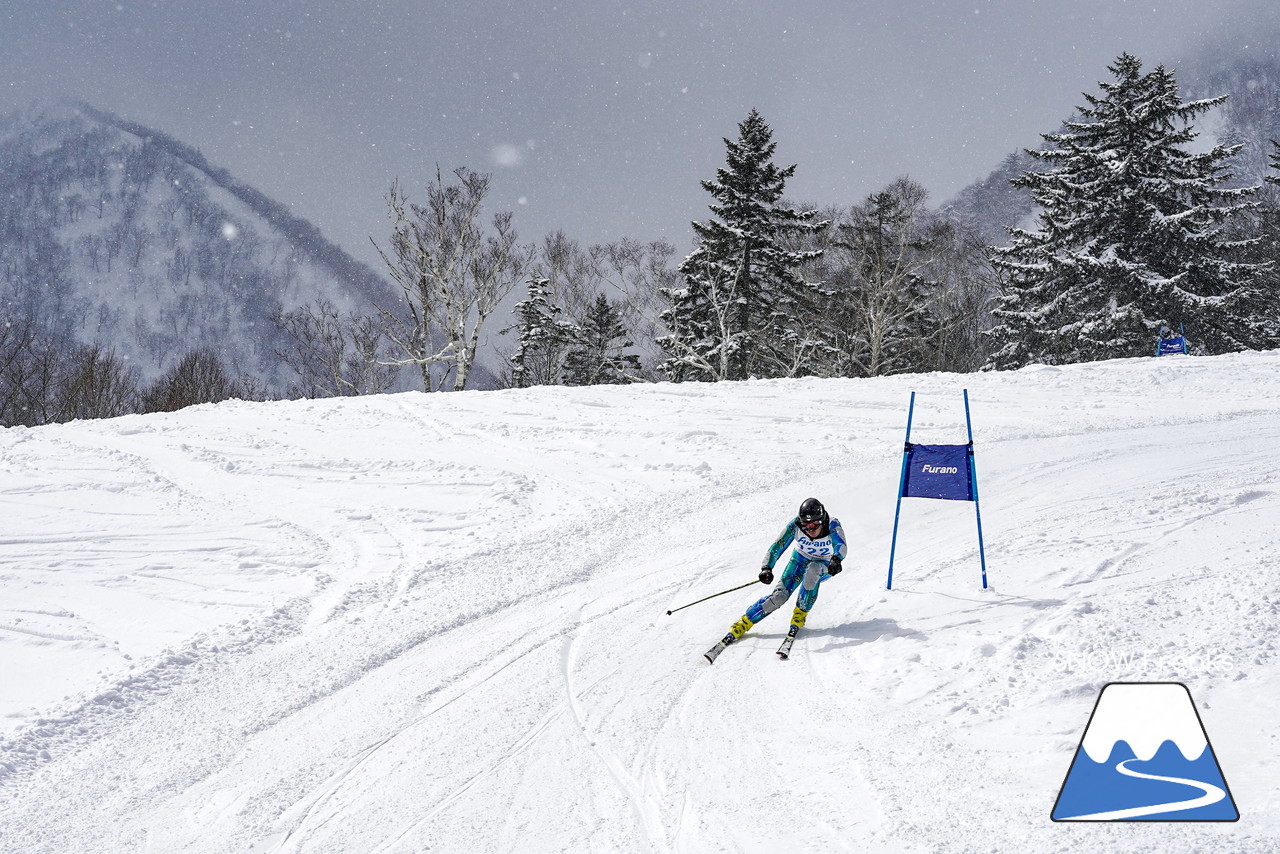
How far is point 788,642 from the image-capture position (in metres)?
6.00

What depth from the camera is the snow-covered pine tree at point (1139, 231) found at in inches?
938

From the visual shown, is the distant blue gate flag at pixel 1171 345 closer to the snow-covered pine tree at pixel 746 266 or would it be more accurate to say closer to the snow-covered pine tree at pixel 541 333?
the snow-covered pine tree at pixel 746 266

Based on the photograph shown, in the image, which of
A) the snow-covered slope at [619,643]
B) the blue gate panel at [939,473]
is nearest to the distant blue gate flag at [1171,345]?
the snow-covered slope at [619,643]

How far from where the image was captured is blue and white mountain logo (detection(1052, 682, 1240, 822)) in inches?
127

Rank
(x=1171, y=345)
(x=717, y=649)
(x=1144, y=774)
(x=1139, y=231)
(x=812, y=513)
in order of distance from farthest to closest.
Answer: (x=1139, y=231)
(x=1171, y=345)
(x=812, y=513)
(x=717, y=649)
(x=1144, y=774)

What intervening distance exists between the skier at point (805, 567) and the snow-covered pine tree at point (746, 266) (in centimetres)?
2089

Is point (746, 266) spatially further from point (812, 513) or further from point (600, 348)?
point (812, 513)

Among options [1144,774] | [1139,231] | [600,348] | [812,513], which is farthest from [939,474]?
[600,348]

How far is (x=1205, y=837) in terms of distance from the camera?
10.2 ft

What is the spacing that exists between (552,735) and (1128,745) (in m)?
3.58

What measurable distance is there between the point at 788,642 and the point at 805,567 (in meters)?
0.81

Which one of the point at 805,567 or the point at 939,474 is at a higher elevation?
the point at 939,474

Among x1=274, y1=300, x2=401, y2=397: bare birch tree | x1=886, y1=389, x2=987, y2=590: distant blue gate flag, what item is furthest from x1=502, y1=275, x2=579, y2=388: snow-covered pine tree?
x1=886, y1=389, x2=987, y2=590: distant blue gate flag

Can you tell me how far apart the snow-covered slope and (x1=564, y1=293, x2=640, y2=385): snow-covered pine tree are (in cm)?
2528
